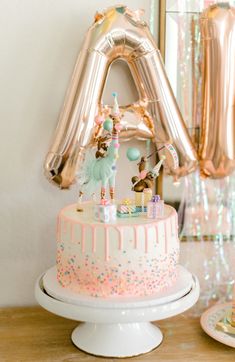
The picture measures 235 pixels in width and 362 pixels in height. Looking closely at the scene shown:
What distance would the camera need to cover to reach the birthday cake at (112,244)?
1175 mm

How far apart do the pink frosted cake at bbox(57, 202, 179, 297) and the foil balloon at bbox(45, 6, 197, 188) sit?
22 centimetres

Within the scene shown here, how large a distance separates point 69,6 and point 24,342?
0.89m

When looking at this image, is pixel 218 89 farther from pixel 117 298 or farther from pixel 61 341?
pixel 61 341

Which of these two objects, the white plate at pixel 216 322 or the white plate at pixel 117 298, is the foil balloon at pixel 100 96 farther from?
the white plate at pixel 216 322

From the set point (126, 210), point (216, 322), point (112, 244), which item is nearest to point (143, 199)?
point (126, 210)

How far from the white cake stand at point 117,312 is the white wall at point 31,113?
206mm

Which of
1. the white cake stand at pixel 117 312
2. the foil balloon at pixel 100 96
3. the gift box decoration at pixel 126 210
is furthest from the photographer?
the foil balloon at pixel 100 96

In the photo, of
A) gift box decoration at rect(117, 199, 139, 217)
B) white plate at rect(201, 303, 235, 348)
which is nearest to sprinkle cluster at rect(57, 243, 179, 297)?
gift box decoration at rect(117, 199, 139, 217)

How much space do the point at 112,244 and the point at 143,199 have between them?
0.18 meters

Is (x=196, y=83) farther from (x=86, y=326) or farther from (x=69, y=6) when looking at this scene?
(x=86, y=326)

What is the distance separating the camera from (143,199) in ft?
4.29

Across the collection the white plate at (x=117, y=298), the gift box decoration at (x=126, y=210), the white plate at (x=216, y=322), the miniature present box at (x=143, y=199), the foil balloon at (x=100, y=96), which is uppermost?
the foil balloon at (x=100, y=96)

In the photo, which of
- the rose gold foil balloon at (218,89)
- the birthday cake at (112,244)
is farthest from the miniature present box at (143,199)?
the rose gold foil balloon at (218,89)

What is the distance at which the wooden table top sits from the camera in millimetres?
1245
